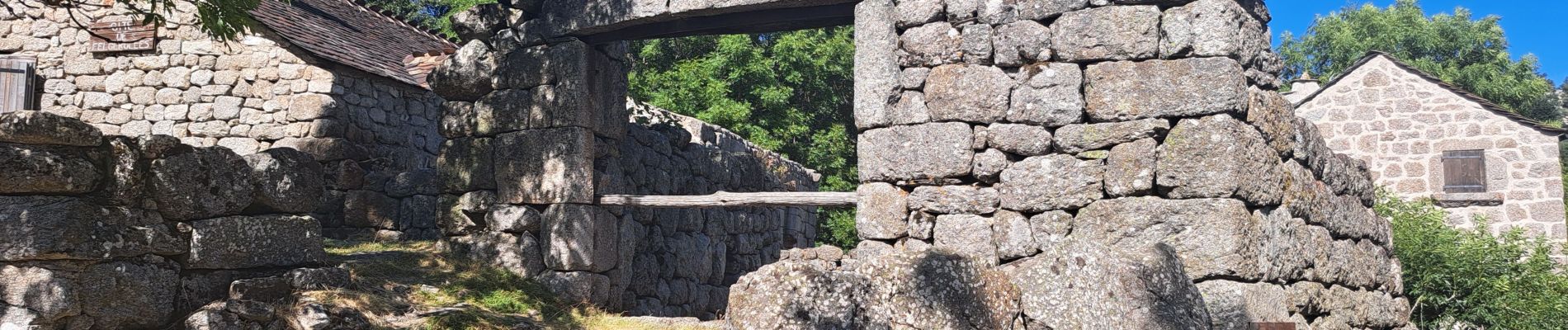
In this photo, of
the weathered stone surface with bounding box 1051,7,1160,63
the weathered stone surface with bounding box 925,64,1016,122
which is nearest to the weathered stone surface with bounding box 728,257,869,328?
the weathered stone surface with bounding box 925,64,1016,122

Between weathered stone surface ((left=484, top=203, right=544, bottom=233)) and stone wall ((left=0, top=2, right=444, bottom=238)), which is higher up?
stone wall ((left=0, top=2, right=444, bottom=238))

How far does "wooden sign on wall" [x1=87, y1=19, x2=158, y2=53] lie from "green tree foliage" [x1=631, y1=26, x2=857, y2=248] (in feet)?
30.8

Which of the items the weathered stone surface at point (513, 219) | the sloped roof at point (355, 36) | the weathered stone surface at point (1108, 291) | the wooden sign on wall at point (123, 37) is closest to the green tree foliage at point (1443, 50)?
the sloped roof at point (355, 36)

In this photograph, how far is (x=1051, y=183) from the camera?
21.1ft

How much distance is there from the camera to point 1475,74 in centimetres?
2550

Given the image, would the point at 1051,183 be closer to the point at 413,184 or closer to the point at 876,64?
the point at 876,64

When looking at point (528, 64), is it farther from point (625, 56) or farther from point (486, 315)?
point (486, 315)

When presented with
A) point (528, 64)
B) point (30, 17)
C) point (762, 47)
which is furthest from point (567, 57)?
point (762, 47)

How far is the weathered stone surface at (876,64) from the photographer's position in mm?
7059

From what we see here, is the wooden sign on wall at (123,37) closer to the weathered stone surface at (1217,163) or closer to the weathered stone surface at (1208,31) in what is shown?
the weathered stone surface at (1208,31)

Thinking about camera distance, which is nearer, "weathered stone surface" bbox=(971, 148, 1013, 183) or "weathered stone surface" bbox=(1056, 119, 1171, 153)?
"weathered stone surface" bbox=(1056, 119, 1171, 153)

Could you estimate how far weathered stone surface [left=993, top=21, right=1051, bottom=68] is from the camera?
21.7ft

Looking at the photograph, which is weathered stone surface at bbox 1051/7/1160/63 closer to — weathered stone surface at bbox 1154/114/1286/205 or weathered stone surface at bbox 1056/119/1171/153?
weathered stone surface at bbox 1056/119/1171/153

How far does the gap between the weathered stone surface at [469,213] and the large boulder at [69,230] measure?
3.67 meters
